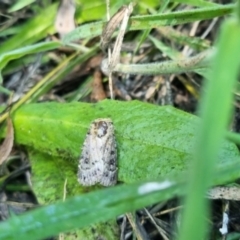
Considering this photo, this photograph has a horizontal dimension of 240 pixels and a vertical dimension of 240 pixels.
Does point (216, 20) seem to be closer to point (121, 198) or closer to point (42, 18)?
point (42, 18)

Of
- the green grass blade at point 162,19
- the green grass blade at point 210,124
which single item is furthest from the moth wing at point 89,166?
the green grass blade at point 210,124

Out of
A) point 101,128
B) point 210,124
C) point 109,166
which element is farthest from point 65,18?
point 210,124

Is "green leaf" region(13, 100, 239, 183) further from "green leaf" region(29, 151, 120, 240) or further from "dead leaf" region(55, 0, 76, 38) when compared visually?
"dead leaf" region(55, 0, 76, 38)

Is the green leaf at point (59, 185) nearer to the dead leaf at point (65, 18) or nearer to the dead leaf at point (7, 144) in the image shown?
the dead leaf at point (7, 144)

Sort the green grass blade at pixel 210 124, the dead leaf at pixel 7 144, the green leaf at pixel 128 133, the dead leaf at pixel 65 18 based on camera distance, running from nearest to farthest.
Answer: the green grass blade at pixel 210 124 < the green leaf at pixel 128 133 < the dead leaf at pixel 7 144 < the dead leaf at pixel 65 18

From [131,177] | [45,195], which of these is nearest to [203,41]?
[131,177]

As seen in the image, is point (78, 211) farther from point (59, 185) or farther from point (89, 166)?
point (59, 185)
